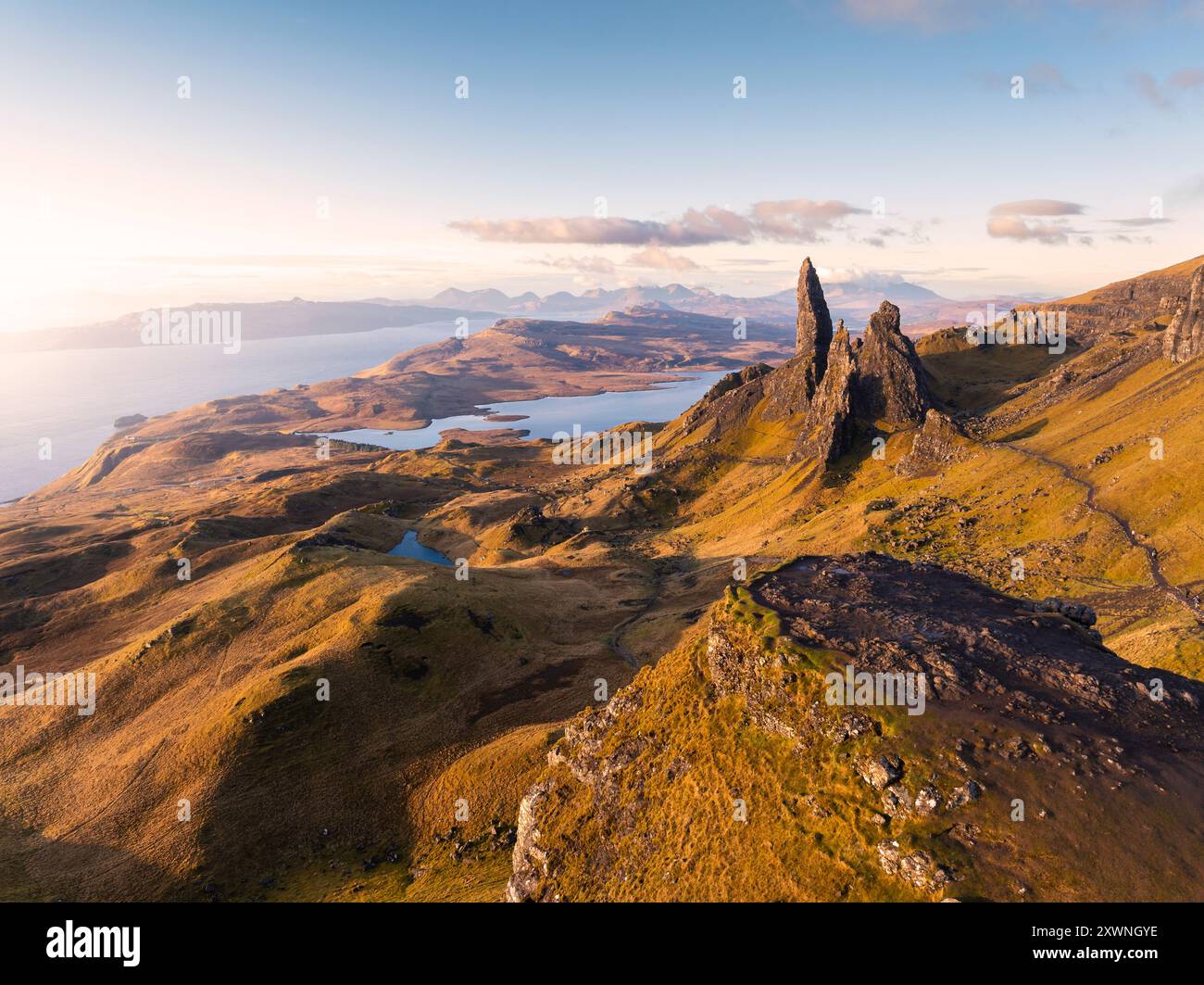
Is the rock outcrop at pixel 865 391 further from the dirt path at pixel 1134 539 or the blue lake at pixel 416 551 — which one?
Answer: the blue lake at pixel 416 551

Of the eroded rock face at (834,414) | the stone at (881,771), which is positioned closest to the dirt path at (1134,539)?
the eroded rock face at (834,414)

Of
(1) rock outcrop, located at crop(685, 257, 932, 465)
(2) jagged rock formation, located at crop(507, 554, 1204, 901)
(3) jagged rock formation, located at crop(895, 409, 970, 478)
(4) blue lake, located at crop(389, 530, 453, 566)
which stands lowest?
(4) blue lake, located at crop(389, 530, 453, 566)

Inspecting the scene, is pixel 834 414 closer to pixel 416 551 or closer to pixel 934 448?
pixel 934 448

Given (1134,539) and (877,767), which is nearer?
(877,767)

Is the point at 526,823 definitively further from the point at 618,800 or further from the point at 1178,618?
the point at 1178,618

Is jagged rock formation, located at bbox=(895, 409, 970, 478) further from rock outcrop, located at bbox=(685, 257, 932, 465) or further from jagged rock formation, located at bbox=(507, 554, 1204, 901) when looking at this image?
jagged rock formation, located at bbox=(507, 554, 1204, 901)

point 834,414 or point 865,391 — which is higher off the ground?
point 865,391

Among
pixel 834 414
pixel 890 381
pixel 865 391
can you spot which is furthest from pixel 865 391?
pixel 834 414

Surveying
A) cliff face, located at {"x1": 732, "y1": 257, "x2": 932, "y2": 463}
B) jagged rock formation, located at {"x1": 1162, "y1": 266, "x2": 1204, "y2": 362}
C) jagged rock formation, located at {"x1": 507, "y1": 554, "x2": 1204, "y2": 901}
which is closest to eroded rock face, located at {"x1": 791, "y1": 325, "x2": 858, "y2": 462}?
cliff face, located at {"x1": 732, "y1": 257, "x2": 932, "y2": 463}
